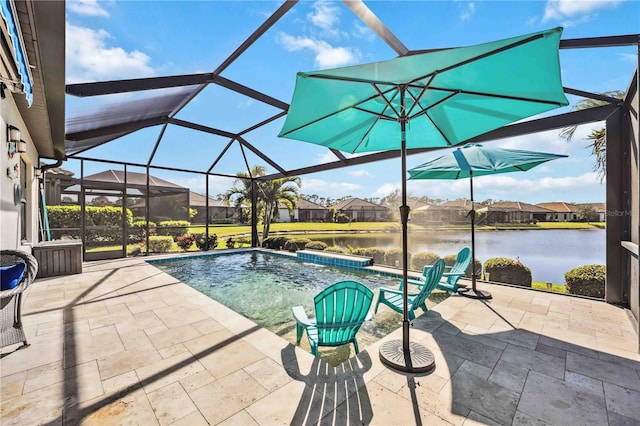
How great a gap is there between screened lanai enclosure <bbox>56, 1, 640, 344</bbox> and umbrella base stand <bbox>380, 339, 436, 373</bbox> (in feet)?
10.4

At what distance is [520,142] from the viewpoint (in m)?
6.62

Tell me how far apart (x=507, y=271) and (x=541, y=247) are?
1.29 meters

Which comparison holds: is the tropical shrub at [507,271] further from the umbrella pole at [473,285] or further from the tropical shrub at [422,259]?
the tropical shrub at [422,259]

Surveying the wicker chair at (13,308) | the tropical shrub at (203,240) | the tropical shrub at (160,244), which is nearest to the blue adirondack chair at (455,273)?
the wicker chair at (13,308)

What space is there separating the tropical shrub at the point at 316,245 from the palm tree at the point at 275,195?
436 centimetres

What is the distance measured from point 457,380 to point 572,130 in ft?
21.1

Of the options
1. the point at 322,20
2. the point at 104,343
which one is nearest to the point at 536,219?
the point at 322,20

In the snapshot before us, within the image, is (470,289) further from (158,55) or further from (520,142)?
(158,55)

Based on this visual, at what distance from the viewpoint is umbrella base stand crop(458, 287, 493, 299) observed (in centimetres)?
475

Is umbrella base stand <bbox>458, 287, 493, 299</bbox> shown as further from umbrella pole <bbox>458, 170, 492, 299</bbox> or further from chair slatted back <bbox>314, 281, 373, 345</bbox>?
chair slatted back <bbox>314, 281, 373, 345</bbox>

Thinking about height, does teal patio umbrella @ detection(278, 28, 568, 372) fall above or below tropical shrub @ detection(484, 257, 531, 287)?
above

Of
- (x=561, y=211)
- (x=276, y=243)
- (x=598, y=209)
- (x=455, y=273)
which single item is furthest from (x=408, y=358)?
(x=276, y=243)

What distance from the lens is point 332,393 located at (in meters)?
2.21

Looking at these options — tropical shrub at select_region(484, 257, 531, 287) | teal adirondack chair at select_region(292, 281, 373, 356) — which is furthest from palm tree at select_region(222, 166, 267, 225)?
teal adirondack chair at select_region(292, 281, 373, 356)
